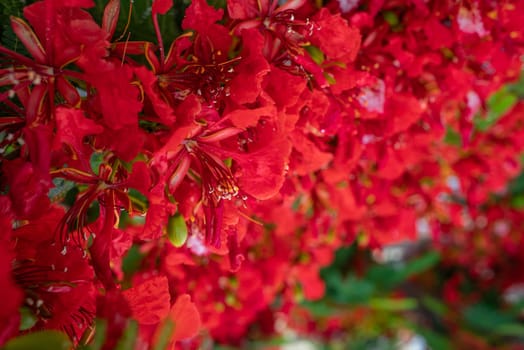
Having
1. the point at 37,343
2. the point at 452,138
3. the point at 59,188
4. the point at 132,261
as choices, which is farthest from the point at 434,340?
the point at 37,343

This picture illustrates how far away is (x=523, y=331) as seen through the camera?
1.41 meters

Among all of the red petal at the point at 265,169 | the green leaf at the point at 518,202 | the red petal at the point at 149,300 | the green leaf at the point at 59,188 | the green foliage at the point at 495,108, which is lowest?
the green leaf at the point at 518,202

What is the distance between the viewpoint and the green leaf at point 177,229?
0.52 metres

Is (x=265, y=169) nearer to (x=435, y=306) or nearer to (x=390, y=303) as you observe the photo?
(x=390, y=303)

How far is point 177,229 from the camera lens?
52 centimetres

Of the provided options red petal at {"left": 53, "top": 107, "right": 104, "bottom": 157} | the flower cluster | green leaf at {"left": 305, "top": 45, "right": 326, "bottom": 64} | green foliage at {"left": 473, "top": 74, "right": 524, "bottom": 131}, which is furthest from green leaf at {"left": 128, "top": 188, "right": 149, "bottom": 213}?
green foliage at {"left": 473, "top": 74, "right": 524, "bottom": 131}

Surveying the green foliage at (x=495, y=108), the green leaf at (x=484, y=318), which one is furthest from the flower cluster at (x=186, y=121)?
the green leaf at (x=484, y=318)

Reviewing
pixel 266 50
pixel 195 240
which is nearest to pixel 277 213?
pixel 195 240

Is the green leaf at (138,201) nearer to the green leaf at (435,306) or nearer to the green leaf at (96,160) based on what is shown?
the green leaf at (96,160)

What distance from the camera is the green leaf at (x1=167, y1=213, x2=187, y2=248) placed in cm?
52

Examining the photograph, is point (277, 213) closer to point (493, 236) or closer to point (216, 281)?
point (216, 281)

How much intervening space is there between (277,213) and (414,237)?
1.00 feet

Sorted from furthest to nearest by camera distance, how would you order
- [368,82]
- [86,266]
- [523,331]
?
[523,331] → [368,82] → [86,266]

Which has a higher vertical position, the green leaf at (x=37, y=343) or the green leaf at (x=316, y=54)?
the green leaf at (x=316, y=54)
